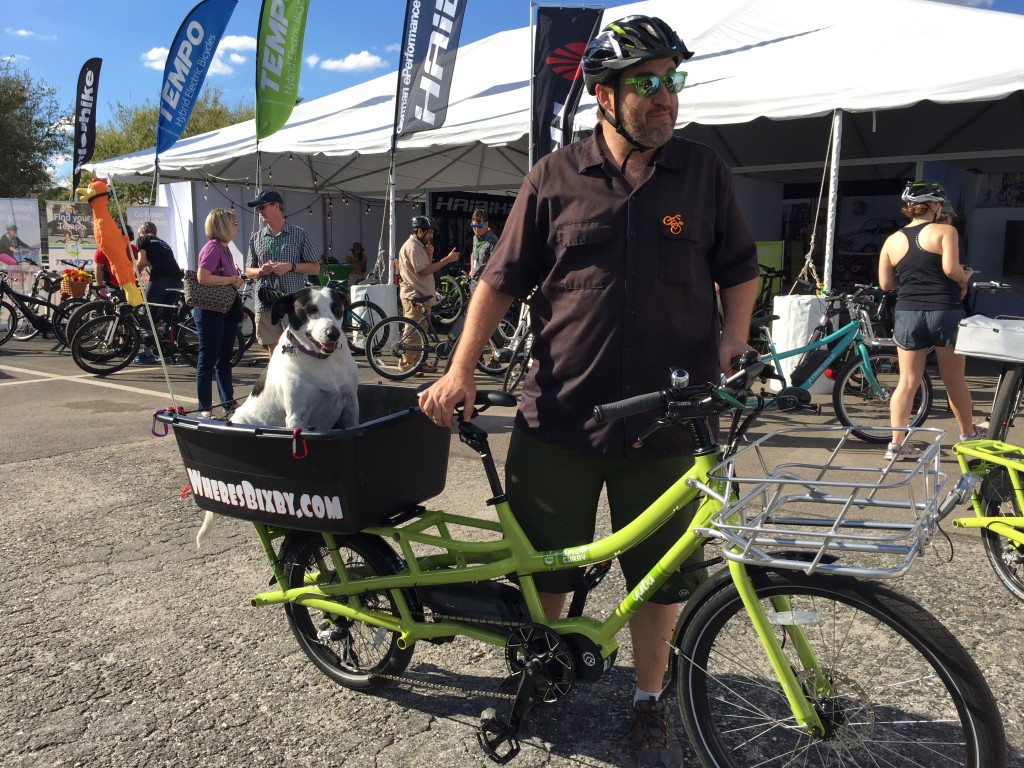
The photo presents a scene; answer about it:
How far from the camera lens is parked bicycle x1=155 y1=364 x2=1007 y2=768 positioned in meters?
1.74

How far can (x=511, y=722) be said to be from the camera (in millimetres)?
2309

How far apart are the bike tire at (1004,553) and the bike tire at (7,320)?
44.0ft

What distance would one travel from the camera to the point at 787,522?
188 centimetres

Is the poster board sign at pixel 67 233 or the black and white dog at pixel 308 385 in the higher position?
the poster board sign at pixel 67 233

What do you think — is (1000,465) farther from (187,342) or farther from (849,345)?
(187,342)

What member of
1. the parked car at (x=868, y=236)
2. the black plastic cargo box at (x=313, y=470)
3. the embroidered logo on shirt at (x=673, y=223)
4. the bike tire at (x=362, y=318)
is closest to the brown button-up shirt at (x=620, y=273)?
the embroidered logo on shirt at (x=673, y=223)

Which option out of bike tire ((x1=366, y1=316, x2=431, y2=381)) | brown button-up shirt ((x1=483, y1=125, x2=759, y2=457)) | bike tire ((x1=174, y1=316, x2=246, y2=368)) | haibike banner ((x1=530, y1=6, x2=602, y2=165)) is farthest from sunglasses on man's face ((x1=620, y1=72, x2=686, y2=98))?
bike tire ((x1=174, y1=316, x2=246, y2=368))

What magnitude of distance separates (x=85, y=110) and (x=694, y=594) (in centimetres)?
1645

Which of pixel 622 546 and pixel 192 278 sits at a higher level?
pixel 192 278

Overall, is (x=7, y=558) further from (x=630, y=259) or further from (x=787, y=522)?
(x=787, y=522)

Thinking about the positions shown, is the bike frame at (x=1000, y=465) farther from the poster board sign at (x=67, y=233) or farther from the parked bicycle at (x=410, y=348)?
the poster board sign at (x=67, y=233)

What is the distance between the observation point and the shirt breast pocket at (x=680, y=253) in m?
2.21

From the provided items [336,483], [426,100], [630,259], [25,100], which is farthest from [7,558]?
[25,100]

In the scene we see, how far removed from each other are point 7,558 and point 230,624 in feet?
5.05
